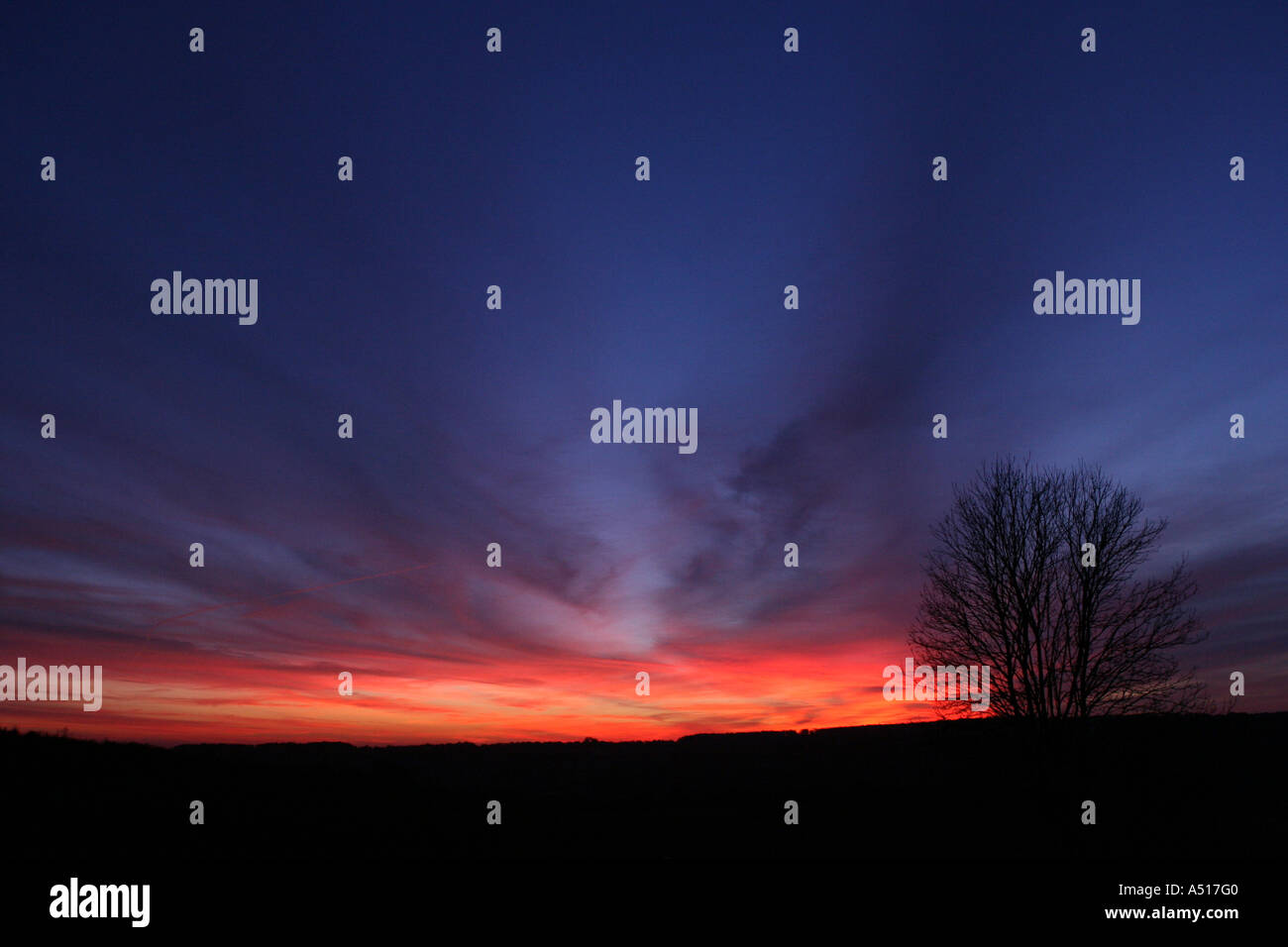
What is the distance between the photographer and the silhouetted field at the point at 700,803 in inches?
771

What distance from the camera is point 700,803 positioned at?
97.9 ft

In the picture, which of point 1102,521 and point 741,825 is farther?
point 1102,521

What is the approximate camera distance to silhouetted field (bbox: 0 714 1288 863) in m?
19.6

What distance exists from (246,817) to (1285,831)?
33.6 metres

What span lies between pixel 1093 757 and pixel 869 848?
1285cm

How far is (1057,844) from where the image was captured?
23688 mm
